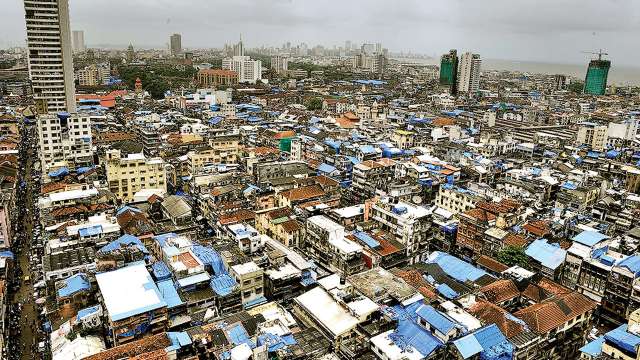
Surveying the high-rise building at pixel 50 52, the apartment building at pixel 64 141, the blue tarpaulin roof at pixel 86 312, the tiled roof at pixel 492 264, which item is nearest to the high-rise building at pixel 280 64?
the high-rise building at pixel 50 52

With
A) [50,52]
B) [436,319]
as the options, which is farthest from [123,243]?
[50,52]

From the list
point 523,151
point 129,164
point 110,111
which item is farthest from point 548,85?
point 129,164

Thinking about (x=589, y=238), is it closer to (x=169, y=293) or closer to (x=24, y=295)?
(x=169, y=293)

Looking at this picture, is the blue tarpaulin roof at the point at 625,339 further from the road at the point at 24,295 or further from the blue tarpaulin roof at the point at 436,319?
the road at the point at 24,295

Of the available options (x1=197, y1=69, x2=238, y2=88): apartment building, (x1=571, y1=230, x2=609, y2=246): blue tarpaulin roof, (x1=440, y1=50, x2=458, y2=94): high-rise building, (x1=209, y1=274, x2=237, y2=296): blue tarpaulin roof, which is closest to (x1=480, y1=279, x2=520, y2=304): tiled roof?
(x1=571, y1=230, x2=609, y2=246): blue tarpaulin roof

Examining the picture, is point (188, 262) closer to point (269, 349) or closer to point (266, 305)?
point (266, 305)
